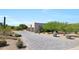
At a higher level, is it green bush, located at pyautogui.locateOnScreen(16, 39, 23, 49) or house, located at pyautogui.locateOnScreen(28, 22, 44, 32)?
house, located at pyautogui.locateOnScreen(28, 22, 44, 32)

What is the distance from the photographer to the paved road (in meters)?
6.92

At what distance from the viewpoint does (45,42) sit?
693 cm

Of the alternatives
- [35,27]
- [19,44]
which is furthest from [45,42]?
[19,44]

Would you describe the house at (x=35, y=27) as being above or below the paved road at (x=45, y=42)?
above

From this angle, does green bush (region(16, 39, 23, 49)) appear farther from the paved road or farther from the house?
the house

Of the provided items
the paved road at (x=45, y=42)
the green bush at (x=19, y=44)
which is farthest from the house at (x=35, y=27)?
the green bush at (x=19, y=44)

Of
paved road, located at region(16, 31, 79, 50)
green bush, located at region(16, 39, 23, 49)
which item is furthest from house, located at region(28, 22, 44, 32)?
green bush, located at region(16, 39, 23, 49)

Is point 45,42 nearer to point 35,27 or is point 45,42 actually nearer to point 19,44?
point 35,27

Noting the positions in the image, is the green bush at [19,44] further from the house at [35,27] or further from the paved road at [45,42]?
the house at [35,27]

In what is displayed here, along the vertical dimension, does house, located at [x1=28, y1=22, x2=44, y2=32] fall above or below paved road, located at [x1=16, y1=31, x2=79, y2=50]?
above

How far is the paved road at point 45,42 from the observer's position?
6922 mm
